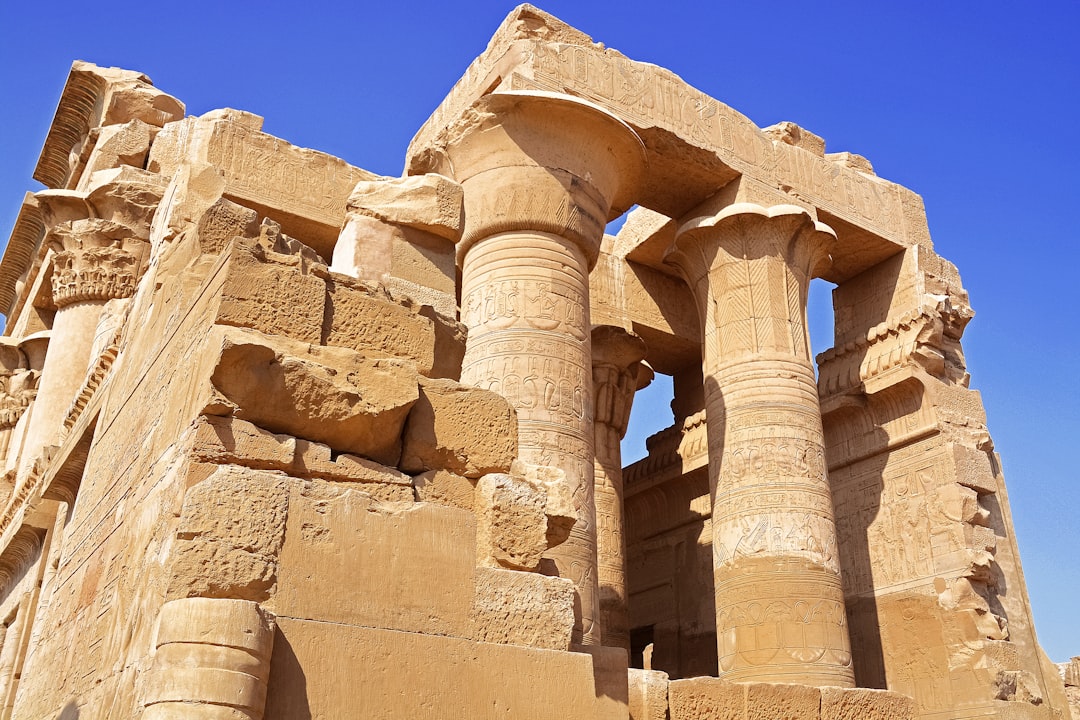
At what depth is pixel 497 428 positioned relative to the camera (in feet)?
11.9

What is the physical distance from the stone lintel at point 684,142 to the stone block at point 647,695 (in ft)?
17.5

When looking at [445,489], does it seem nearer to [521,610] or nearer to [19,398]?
[521,610]

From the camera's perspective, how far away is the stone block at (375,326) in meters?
3.45

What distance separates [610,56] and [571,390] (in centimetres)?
369

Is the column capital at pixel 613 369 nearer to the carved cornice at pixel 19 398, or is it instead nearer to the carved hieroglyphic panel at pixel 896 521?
the carved hieroglyphic panel at pixel 896 521

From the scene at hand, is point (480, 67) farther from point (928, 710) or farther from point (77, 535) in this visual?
point (928, 710)

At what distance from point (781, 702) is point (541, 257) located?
3989 mm

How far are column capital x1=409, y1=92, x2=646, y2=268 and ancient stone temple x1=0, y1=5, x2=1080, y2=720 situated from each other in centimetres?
3

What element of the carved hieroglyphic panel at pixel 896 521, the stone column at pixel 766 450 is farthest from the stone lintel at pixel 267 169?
the carved hieroglyphic panel at pixel 896 521

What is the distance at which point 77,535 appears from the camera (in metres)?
4.47

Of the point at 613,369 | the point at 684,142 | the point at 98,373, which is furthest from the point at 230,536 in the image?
the point at 613,369

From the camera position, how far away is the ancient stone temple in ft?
9.77

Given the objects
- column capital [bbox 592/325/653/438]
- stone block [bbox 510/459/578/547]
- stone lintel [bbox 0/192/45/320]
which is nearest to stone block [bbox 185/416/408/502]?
stone block [bbox 510/459/578/547]

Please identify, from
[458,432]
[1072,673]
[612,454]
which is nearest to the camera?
[458,432]
